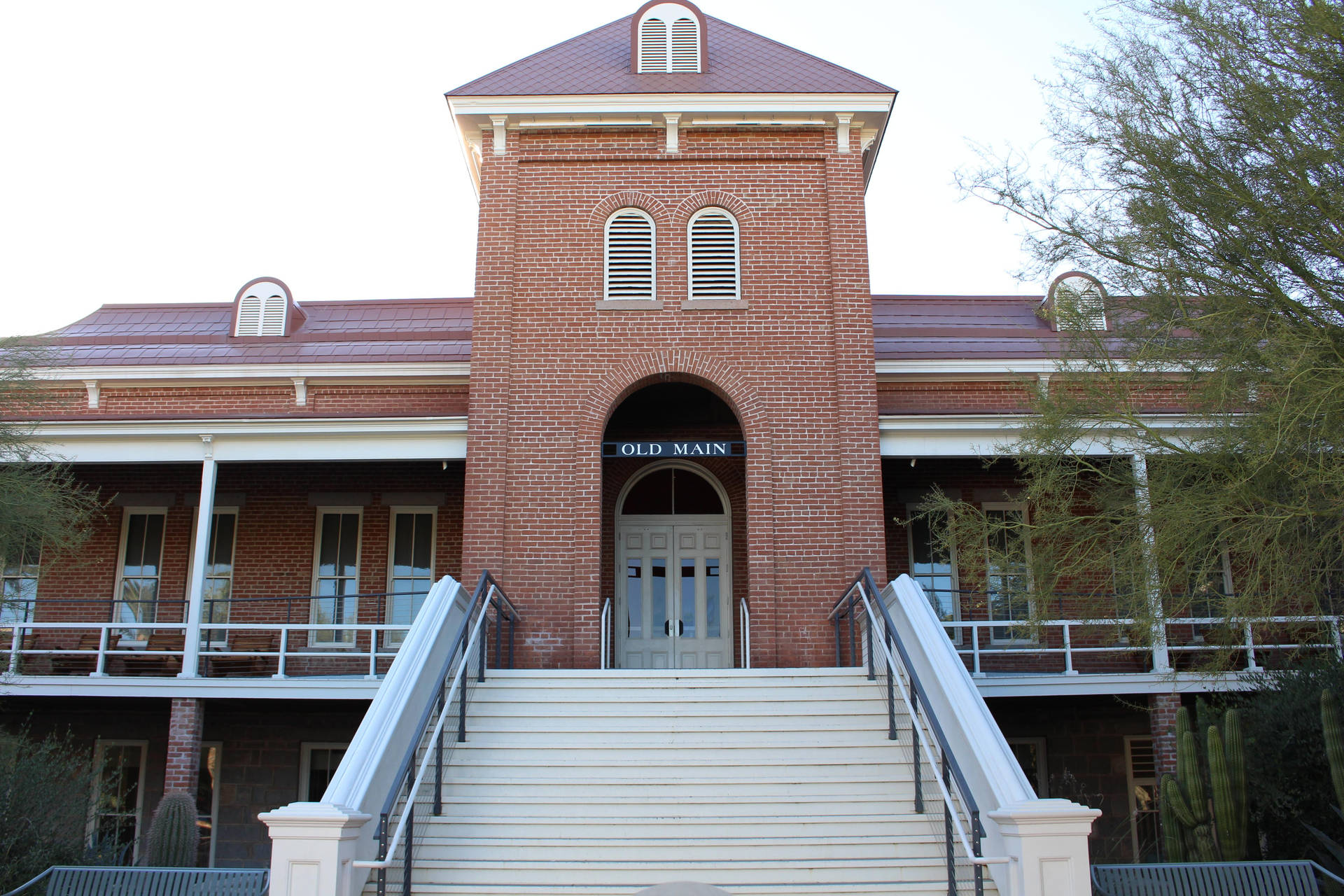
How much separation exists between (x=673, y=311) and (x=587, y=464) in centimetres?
222

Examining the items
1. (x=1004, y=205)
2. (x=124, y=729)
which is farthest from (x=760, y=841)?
(x=124, y=729)

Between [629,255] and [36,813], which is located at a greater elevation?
[629,255]

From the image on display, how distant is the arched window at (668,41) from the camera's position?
15.2 m

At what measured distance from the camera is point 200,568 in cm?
1368

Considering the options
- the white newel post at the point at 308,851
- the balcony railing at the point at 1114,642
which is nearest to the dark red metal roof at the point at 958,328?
the balcony railing at the point at 1114,642

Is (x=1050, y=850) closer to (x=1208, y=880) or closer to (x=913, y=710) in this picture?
(x=1208, y=880)

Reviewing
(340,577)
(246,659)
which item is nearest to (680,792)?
(246,659)

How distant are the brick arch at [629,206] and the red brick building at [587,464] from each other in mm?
38

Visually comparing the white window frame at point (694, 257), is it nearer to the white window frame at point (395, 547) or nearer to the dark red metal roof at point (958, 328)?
the dark red metal roof at point (958, 328)

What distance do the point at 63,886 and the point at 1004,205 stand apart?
9910 mm

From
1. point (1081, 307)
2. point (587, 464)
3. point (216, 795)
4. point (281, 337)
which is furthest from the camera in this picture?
point (281, 337)

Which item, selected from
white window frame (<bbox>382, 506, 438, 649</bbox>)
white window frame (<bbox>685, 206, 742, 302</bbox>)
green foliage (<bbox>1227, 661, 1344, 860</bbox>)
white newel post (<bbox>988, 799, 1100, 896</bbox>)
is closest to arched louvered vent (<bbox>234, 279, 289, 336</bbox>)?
white window frame (<bbox>382, 506, 438, 649</bbox>)

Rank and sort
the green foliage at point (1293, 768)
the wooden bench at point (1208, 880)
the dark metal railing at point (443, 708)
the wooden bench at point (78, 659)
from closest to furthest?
the dark metal railing at point (443, 708) → the wooden bench at point (1208, 880) → the green foliage at point (1293, 768) → the wooden bench at point (78, 659)

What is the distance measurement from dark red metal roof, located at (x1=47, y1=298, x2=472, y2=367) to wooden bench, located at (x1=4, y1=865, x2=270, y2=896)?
9420 millimetres
